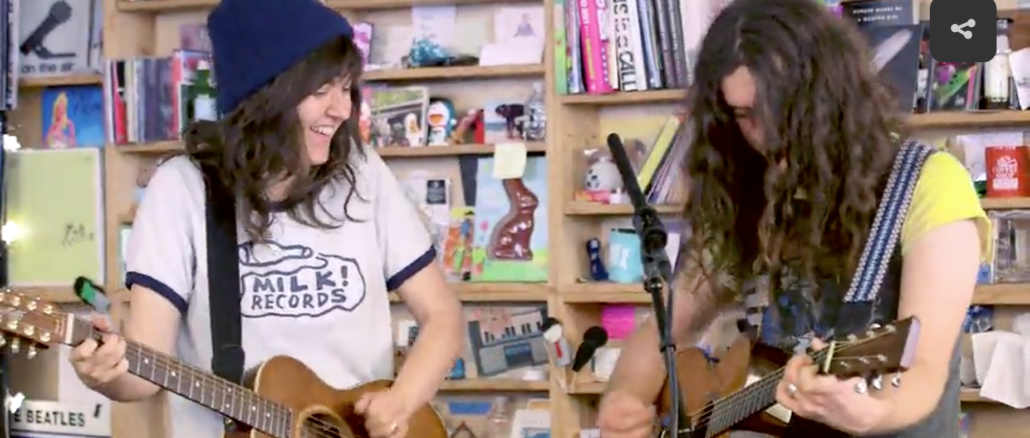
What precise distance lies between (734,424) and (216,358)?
2.52ft

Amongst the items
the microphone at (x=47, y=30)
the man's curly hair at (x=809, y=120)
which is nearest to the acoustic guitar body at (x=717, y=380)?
the man's curly hair at (x=809, y=120)

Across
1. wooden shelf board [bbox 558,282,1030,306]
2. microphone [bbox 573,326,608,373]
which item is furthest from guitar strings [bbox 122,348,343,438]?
wooden shelf board [bbox 558,282,1030,306]

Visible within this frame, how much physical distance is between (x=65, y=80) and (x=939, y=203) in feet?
9.42

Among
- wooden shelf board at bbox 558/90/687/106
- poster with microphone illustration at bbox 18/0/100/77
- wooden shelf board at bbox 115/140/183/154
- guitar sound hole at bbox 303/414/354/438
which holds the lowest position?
guitar sound hole at bbox 303/414/354/438

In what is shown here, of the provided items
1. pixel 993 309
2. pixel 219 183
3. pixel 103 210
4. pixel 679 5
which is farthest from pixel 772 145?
pixel 103 210

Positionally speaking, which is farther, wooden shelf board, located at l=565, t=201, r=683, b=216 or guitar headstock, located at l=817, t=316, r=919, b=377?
wooden shelf board, located at l=565, t=201, r=683, b=216

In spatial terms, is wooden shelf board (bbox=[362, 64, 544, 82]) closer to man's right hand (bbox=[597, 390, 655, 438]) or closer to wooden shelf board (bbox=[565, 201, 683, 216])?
wooden shelf board (bbox=[565, 201, 683, 216])

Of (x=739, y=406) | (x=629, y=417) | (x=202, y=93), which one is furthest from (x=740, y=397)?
(x=202, y=93)

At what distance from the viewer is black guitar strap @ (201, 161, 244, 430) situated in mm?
2084

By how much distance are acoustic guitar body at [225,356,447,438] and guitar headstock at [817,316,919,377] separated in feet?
2.78

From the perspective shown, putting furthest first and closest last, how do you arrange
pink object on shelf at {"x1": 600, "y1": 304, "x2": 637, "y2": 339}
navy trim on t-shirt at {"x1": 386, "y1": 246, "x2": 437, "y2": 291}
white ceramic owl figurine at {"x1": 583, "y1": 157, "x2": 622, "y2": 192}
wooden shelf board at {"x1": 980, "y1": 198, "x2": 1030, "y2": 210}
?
1. pink object on shelf at {"x1": 600, "y1": 304, "x2": 637, "y2": 339}
2. white ceramic owl figurine at {"x1": 583, "y1": 157, "x2": 622, "y2": 192}
3. wooden shelf board at {"x1": 980, "y1": 198, "x2": 1030, "y2": 210}
4. navy trim on t-shirt at {"x1": 386, "y1": 246, "x2": 437, "y2": 291}

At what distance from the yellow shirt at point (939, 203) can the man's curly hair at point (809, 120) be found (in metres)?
→ 0.05

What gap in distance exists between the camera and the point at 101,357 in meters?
1.86

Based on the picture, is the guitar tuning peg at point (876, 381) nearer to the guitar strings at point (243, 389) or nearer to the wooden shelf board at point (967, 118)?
the guitar strings at point (243, 389)
